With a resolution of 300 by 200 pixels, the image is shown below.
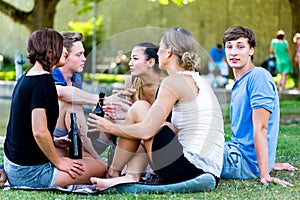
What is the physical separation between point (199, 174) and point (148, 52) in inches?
46.0

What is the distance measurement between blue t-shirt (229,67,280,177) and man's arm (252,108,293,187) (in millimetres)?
70

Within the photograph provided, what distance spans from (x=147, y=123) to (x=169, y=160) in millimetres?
342

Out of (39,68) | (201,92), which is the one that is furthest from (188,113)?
(39,68)

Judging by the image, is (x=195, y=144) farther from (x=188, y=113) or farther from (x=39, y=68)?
(x=39, y=68)

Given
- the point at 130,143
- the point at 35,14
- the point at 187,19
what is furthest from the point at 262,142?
the point at 187,19

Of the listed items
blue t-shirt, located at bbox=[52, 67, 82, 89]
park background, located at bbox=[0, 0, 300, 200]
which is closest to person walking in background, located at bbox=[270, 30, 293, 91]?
park background, located at bbox=[0, 0, 300, 200]

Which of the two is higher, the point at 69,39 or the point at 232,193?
the point at 69,39

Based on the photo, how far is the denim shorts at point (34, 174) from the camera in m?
5.82

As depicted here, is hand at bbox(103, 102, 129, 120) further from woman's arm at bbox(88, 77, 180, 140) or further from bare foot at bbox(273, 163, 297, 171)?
bare foot at bbox(273, 163, 297, 171)

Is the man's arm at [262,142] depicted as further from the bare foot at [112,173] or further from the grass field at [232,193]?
the bare foot at [112,173]

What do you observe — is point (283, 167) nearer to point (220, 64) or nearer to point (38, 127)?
point (38, 127)

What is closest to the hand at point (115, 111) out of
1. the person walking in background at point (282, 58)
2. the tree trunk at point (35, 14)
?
the tree trunk at point (35, 14)

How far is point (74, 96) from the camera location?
21.2 ft

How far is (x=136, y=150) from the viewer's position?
5.81 metres
